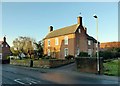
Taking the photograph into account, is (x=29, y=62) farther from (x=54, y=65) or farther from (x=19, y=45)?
(x=19, y=45)

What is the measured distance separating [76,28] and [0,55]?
34.2m

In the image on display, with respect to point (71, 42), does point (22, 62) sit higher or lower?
lower

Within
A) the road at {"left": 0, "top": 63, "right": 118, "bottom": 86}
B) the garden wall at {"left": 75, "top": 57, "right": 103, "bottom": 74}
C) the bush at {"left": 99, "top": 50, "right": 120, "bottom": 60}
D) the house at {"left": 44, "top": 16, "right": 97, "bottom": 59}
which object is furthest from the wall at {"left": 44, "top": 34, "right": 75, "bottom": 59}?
the road at {"left": 0, "top": 63, "right": 118, "bottom": 86}

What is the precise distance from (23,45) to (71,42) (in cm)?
1983

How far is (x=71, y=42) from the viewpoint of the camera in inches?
1940

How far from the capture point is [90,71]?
25469 millimetres

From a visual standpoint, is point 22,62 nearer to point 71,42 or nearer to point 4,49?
point 71,42

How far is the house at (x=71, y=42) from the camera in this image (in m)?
49.0

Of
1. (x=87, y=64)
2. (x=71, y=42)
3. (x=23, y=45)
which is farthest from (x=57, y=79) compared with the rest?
(x=23, y=45)

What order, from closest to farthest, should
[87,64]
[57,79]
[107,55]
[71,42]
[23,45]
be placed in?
[57,79]
[87,64]
[107,55]
[71,42]
[23,45]

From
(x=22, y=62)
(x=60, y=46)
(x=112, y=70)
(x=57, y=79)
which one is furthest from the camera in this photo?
(x=60, y=46)

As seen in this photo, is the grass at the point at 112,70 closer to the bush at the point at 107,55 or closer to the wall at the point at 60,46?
the bush at the point at 107,55

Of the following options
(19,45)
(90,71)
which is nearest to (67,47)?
(19,45)

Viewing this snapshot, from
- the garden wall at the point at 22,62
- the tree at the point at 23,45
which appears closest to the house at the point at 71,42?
the tree at the point at 23,45
